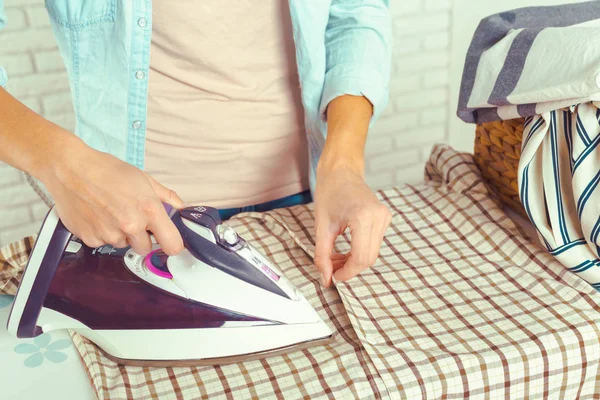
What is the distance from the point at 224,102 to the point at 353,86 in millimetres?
233

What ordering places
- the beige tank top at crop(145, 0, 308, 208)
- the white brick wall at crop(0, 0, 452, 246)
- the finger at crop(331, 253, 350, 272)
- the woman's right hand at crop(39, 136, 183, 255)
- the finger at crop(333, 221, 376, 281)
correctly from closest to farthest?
the woman's right hand at crop(39, 136, 183, 255), the finger at crop(333, 221, 376, 281), the finger at crop(331, 253, 350, 272), the beige tank top at crop(145, 0, 308, 208), the white brick wall at crop(0, 0, 452, 246)

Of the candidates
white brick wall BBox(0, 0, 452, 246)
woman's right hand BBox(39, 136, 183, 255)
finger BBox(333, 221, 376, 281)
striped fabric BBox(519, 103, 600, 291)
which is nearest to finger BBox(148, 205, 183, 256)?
woman's right hand BBox(39, 136, 183, 255)

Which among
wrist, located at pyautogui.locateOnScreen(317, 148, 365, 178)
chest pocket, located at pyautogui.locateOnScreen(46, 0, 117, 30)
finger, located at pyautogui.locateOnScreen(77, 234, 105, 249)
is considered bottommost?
finger, located at pyautogui.locateOnScreen(77, 234, 105, 249)

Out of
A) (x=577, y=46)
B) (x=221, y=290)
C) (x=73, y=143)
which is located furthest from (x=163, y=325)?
(x=577, y=46)

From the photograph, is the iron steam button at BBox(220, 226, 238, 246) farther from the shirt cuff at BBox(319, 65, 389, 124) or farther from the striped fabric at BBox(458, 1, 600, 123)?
the striped fabric at BBox(458, 1, 600, 123)

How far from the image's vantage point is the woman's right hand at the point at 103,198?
2.74 ft

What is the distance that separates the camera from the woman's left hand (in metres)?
0.95

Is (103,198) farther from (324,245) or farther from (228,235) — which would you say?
(324,245)

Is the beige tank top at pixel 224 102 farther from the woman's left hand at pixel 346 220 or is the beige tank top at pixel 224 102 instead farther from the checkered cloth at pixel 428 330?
the woman's left hand at pixel 346 220

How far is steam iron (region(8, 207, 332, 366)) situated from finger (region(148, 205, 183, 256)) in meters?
0.03

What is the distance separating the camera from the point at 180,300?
3.08ft

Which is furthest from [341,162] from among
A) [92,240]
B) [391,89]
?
[391,89]

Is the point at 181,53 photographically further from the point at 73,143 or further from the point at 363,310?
the point at 363,310

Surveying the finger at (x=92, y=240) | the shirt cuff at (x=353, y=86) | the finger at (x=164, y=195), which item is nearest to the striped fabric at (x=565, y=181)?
the shirt cuff at (x=353, y=86)
